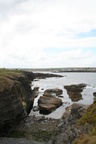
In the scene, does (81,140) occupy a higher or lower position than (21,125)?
higher

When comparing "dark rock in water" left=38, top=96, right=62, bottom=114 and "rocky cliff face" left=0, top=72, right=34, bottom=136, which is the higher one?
"rocky cliff face" left=0, top=72, right=34, bottom=136

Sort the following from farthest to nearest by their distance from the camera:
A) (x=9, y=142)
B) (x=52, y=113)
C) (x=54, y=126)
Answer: (x=52, y=113), (x=54, y=126), (x=9, y=142)

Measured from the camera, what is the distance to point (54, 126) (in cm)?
4059

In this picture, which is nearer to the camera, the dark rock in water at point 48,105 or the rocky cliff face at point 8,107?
the rocky cliff face at point 8,107

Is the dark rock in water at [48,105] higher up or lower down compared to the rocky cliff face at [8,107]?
lower down

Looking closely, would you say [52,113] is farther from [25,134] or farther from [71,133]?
[71,133]

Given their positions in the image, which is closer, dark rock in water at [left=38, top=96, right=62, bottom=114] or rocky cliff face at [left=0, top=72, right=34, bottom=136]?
rocky cliff face at [left=0, top=72, right=34, bottom=136]

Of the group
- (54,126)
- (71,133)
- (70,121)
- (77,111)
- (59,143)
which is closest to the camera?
(71,133)

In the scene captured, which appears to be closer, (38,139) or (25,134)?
(38,139)

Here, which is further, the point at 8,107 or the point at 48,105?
the point at 48,105

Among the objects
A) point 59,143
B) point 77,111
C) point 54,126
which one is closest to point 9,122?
point 54,126

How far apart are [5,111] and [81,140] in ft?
73.4

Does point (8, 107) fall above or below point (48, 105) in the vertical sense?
above

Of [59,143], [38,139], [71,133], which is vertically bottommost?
[38,139]
